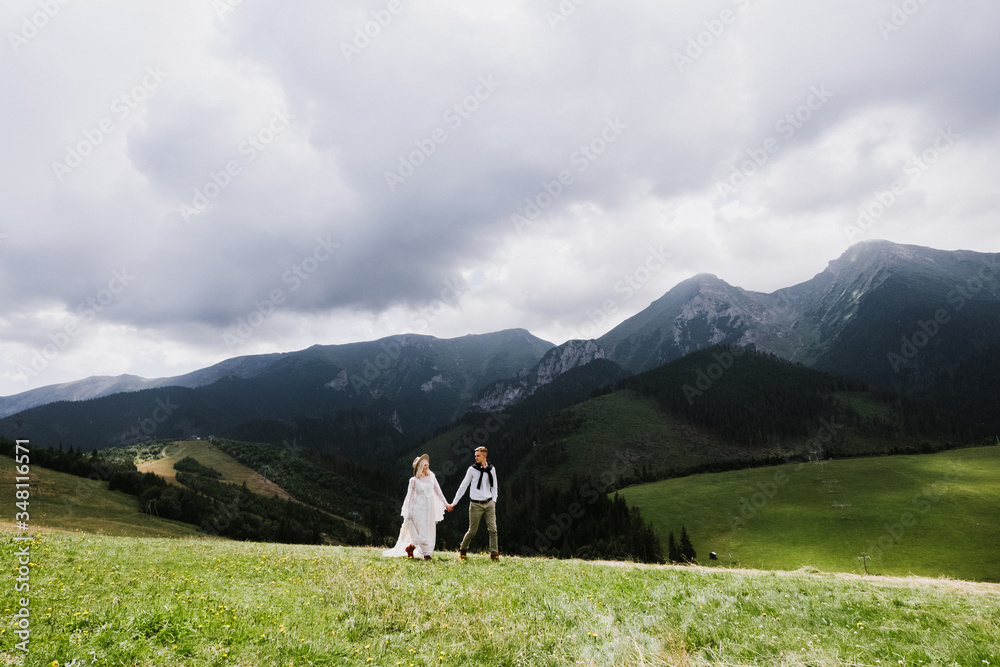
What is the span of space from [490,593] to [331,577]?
14.9 ft

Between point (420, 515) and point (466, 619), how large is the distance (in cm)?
891

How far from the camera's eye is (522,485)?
641 feet

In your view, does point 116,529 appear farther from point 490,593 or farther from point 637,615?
point 637,615

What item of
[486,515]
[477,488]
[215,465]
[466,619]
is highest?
[477,488]

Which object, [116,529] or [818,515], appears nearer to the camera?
[116,529]

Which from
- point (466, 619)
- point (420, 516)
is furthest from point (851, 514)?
point (466, 619)

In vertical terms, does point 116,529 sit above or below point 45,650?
below

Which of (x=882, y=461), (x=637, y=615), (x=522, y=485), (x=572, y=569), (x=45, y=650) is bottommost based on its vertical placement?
(x=522, y=485)

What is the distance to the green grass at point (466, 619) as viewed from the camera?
7.46 m

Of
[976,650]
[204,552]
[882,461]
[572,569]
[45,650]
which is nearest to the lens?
[45,650]

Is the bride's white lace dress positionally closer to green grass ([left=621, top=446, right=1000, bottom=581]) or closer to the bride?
the bride

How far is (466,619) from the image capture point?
895 cm

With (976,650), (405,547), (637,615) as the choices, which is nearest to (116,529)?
(405,547)

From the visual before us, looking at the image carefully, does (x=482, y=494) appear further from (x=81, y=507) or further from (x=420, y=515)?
(x=81, y=507)
